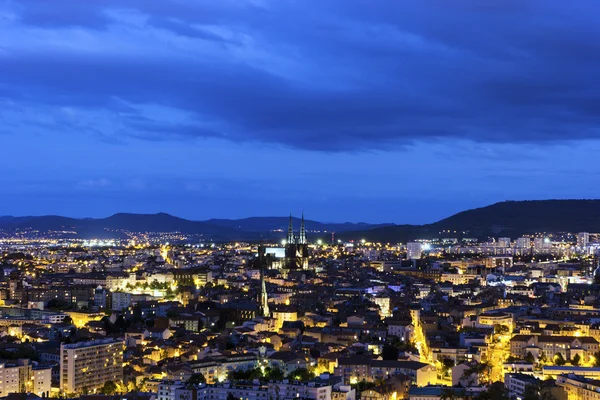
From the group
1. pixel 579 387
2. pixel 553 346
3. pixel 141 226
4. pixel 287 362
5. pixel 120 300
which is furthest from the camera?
pixel 141 226

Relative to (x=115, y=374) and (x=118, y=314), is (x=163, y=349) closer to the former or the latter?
(x=115, y=374)

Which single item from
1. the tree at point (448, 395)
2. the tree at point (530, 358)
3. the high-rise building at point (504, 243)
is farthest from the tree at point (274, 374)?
the high-rise building at point (504, 243)

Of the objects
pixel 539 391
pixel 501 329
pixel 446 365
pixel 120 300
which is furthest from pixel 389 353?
pixel 120 300

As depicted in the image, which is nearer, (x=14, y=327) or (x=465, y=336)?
(x=465, y=336)

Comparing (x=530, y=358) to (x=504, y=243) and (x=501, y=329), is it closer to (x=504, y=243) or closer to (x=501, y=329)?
(x=501, y=329)

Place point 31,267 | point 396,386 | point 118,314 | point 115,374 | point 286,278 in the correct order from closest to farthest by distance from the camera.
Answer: point 396,386 → point 115,374 → point 118,314 → point 286,278 → point 31,267

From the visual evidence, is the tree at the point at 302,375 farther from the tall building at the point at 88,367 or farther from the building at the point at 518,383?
the building at the point at 518,383

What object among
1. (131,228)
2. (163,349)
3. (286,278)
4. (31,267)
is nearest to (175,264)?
(31,267)
